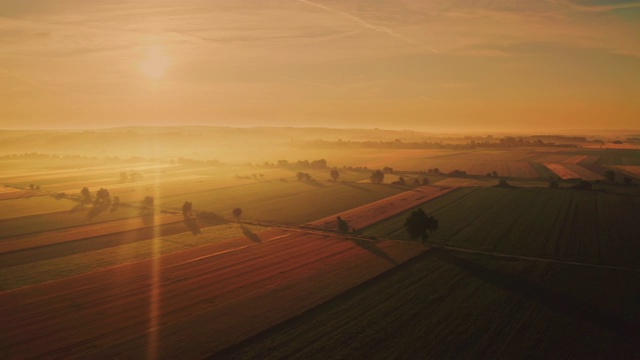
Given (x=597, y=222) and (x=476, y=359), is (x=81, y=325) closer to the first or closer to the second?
(x=476, y=359)

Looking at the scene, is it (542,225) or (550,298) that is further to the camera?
(542,225)

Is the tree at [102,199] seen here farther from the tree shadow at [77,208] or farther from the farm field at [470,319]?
the farm field at [470,319]

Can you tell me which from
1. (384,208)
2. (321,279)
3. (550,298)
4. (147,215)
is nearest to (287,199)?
(384,208)

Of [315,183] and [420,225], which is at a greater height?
[315,183]

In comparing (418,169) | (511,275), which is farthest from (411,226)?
(418,169)

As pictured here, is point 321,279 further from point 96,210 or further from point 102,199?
point 102,199

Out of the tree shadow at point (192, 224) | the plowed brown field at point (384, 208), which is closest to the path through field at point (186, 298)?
the tree shadow at point (192, 224)

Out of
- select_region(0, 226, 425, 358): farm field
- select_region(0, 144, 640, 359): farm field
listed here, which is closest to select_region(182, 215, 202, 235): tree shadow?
select_region(0, 144, 640, 359): farm field
